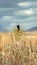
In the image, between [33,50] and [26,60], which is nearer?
[26,60]

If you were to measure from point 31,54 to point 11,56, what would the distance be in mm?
640

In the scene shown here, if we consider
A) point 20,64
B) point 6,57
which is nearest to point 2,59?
point 6,57

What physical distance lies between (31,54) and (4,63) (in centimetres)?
91

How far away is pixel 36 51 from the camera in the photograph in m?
10.8

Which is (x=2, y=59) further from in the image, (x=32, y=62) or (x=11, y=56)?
(x=32, y=62)

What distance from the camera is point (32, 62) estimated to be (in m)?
9.77

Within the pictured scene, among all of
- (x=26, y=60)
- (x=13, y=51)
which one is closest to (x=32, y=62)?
(x=26, y=60)

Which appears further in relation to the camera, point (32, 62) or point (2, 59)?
point (2, 59)

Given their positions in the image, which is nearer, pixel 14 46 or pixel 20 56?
pixel 20 56

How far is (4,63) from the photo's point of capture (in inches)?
393

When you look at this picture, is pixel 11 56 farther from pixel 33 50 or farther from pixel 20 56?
pixel 33 50

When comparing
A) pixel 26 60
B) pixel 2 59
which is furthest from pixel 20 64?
pixel 2 59

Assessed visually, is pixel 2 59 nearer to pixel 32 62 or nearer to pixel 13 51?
pixel 13 51

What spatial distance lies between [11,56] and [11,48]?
0.63 metres
